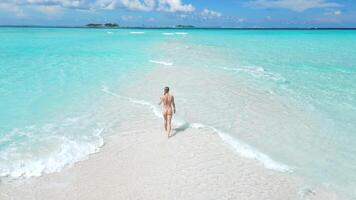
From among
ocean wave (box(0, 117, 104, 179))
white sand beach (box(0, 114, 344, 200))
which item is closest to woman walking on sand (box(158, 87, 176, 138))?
white sand beach (box(0, 114, 344, 200))

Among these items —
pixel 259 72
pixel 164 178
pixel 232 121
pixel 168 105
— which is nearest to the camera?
pixel 164 178

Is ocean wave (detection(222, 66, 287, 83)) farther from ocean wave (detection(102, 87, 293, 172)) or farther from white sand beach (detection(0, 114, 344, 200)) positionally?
white sand beach (detection(0, 114, 344, 200))

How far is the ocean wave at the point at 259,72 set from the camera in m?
17.8

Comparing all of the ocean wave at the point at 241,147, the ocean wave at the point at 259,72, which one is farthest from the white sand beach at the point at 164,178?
the ocean wave at the point at 259,72

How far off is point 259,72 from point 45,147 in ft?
46.6

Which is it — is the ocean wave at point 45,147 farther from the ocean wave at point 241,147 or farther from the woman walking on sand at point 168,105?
the ocean wave at point 241,147

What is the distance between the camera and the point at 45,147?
8.48m

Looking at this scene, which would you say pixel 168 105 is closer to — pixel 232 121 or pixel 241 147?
pixel 241 147

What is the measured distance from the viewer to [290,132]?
9.63 m

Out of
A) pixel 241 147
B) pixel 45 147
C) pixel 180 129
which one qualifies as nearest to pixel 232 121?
pixel 180 129

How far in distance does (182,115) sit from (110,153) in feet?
11.7

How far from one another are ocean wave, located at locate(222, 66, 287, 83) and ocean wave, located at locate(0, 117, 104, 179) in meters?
11.1

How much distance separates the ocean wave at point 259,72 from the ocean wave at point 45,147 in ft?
36.4

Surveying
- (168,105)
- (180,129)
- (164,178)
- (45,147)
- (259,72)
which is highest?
(168,105)
